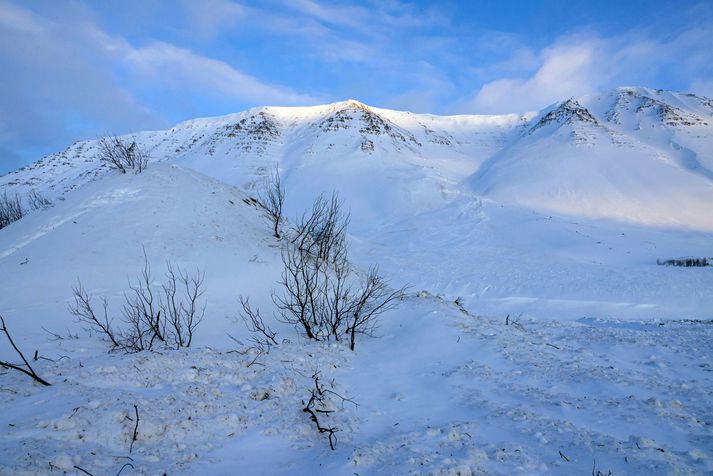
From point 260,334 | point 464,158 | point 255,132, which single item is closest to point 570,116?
point 464,158

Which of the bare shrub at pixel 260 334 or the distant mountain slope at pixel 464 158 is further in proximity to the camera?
the distant mountain slope at pixel 464 158

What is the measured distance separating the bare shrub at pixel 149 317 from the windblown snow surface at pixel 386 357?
33 centimetres

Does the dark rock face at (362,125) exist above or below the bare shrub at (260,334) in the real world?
above

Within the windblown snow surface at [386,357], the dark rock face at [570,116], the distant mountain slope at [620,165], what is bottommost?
the windblown snow surface at [386,357]

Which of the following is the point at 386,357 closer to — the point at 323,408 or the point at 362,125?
the point at 323,408

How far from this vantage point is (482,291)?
58.6 ft

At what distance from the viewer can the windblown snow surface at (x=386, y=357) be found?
3193mm

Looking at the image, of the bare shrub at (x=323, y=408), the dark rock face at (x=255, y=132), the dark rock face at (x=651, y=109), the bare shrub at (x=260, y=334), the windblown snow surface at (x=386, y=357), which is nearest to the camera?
the windblown snow surface at (x=386, y=357)

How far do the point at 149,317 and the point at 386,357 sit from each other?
16.0 ft

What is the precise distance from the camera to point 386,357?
6719 millimetres

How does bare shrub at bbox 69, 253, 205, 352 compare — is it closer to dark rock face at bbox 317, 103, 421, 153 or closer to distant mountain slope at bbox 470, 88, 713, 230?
distant mountain slope at bbox 470, 88, 713, 230

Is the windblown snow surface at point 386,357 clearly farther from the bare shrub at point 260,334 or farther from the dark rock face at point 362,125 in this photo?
the dark rock face at point 362,125

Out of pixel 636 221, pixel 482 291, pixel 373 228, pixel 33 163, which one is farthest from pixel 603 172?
pixel 33 163

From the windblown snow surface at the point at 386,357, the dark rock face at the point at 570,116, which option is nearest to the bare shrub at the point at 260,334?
the windblown snow surface at the point at 386,357
